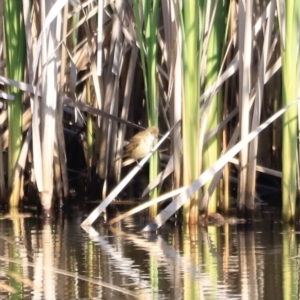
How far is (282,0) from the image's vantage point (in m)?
6.73

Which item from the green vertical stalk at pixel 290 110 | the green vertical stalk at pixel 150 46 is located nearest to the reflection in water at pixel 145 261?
the green vertical stalk at pixel 290 110

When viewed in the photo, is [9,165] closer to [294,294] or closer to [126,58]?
[126,58]

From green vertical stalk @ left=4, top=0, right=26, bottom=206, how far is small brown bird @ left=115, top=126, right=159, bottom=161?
95 centimetres

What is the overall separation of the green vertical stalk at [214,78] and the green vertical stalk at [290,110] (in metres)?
0.56

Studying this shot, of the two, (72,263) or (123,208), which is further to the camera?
(123,208)

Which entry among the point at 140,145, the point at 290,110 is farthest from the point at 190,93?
the point at 140,145

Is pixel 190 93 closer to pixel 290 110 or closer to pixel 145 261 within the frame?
pixel 290 110

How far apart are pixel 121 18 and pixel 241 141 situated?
1750 mm

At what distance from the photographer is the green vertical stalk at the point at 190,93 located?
6617 mm

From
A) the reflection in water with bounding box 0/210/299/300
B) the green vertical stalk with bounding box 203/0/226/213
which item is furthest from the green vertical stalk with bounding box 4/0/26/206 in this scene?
the green vertical stalk with bounding box 203/0/226/213

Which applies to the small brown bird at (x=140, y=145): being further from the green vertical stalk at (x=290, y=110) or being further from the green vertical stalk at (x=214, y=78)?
the green vertical stalk at (x=290, y=110)

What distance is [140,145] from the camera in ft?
26.1

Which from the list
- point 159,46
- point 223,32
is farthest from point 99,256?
point 159,46

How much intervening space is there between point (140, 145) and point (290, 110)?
1.63m
